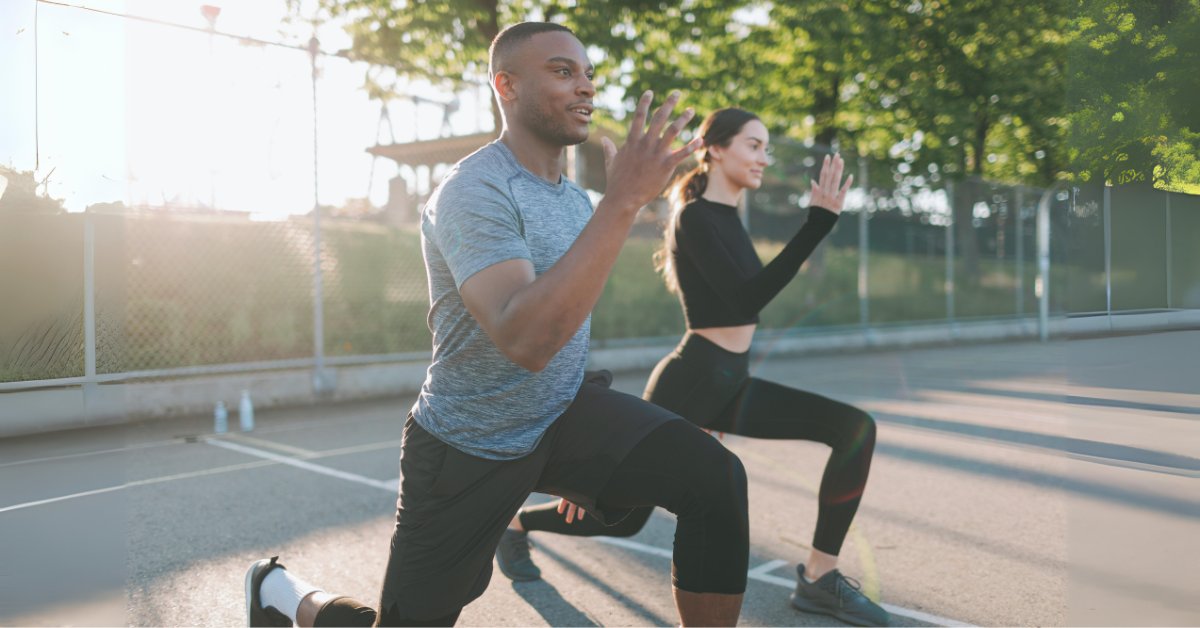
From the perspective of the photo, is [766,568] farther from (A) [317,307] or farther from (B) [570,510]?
(A) [317,307]

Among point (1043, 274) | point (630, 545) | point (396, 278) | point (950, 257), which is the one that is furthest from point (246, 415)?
point (1043, 274)

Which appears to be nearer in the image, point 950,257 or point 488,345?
point 488,345

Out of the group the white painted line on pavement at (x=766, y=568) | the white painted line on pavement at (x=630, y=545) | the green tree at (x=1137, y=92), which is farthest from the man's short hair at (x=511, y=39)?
the white painted line on pavement at (x=766, y=568)

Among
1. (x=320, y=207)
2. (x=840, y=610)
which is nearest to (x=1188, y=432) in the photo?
(x=840, y=610)

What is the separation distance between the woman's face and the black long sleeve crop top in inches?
5.4

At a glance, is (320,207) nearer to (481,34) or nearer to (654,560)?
(481,34)

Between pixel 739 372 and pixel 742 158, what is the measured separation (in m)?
0.88

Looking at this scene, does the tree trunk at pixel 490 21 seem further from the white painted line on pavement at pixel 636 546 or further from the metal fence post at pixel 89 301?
the metal fence post at pixel 89 301

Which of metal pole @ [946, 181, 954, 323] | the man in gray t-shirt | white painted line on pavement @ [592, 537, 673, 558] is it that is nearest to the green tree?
the man in gray t-shirt

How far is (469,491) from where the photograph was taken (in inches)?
89.7

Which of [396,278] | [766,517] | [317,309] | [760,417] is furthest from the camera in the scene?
[396,278]

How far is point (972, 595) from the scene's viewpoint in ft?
12.0

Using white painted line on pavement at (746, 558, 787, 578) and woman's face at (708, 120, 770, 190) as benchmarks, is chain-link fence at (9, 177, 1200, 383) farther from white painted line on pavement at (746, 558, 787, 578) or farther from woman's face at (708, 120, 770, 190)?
white painted line on pavement at (746, 558, 787, 578)

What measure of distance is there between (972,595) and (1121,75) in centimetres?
228
